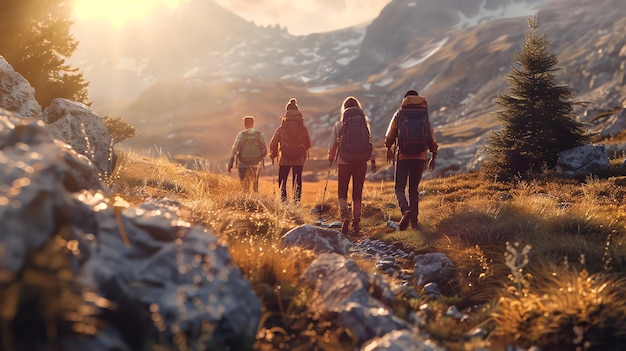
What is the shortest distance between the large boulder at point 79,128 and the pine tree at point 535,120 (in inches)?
524

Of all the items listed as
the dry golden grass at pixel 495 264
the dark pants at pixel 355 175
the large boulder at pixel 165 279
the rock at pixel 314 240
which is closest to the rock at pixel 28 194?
the large boulder at pixel 165 279

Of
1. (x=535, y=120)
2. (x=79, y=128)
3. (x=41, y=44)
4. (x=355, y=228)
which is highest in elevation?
(x=41, y=44)

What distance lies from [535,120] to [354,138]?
32.3 feet

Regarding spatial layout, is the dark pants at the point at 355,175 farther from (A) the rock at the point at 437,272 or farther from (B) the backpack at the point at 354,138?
(A) the rock at the point at 437,272

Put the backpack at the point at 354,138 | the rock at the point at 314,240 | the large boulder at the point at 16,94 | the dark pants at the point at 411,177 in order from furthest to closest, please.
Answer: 1. the large boulder at the point at 16,94
2. the dark pants at the point at 411,177
3. the backpack at the point at 354,138
4. the rock at the point at 314,240

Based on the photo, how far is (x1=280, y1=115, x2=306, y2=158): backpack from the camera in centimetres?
1109

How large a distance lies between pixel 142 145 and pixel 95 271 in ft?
362

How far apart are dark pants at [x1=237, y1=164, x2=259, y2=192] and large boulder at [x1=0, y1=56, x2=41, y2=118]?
204 inches

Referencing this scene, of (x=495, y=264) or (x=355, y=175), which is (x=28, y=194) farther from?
(x=355, y=175)

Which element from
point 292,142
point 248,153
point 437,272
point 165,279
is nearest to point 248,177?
point 248,153

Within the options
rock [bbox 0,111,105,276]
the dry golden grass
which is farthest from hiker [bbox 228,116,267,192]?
rock [bbox 0,111,105,276]

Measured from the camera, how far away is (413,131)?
8766 millimetres

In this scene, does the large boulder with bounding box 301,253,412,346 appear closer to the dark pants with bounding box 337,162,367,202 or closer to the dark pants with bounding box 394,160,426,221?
the dark pants with bounding box 337,162,367,202

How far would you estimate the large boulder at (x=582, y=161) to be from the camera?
14203 millimetres
